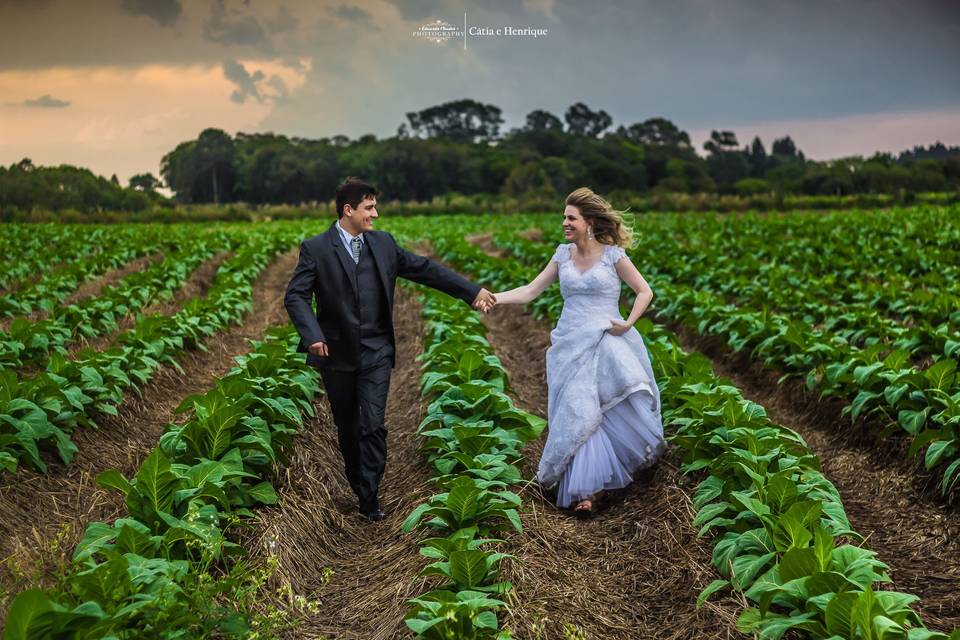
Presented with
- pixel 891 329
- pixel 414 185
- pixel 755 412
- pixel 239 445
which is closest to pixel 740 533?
pixel 755 412

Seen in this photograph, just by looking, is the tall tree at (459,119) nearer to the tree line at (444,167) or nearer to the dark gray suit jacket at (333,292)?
the tree line at (444,167)

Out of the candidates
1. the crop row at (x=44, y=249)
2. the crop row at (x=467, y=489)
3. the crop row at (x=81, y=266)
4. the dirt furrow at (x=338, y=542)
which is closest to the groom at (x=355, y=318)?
A: the dirt furrow at (x=338, y=542)

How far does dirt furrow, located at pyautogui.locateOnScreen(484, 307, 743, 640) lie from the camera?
414cm

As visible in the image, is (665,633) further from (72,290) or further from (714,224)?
(714,224)

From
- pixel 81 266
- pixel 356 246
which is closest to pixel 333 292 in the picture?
pixel 356 246

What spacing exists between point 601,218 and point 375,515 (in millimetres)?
2664

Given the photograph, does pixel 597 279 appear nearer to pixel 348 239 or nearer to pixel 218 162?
pixel 348 239

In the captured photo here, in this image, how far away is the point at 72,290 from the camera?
1529 centimetres

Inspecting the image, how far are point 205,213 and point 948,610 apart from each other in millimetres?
53692

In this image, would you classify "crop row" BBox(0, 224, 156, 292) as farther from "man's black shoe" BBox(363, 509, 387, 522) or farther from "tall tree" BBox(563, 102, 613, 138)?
"tall tree" BBox(563, 102, 613, 138)

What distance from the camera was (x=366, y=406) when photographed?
5.68 m

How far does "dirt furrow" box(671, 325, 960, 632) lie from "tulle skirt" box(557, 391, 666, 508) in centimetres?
152

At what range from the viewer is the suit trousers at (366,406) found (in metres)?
5.69

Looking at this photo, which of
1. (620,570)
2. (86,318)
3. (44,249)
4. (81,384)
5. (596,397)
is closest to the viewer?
(620,570)
